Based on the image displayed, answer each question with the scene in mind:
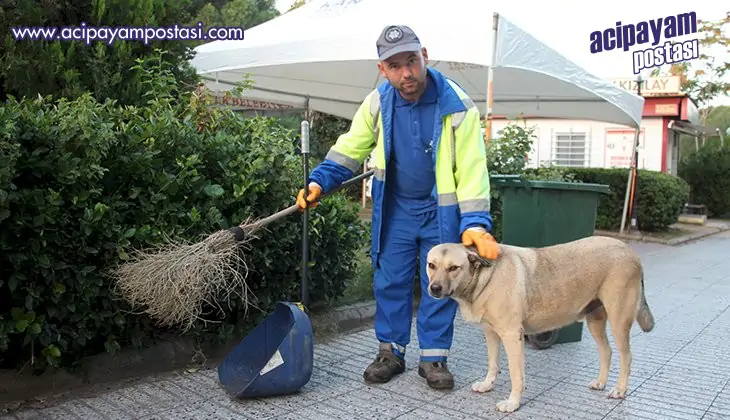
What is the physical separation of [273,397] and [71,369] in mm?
1152

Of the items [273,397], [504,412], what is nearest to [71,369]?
[273,397]

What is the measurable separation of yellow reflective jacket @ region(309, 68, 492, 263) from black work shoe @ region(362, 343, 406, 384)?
0.78 metres

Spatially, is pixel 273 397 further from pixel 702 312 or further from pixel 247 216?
pixel 702 312

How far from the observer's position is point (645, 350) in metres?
4.81

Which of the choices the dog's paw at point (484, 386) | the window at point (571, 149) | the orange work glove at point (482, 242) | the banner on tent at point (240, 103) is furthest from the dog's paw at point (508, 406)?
the window at point (571, 149)

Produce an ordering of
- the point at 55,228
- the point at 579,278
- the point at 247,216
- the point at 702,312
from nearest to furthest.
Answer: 1. the point at 55,228
2. the point at 579,278
3. the point at 247,216
4. the point at 702,312

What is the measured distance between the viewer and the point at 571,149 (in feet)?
63.6

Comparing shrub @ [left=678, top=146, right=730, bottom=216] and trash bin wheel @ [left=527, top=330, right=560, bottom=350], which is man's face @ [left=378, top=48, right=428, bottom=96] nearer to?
trash bin wheel @ [left=527, top=330, right=560, bottom=350]

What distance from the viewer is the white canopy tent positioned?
758cm

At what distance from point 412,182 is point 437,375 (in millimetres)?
1167

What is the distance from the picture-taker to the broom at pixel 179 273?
3.43 meters

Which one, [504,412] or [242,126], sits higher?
[242,126]

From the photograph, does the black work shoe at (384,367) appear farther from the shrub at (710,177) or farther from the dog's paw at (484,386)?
the shrub at (710,177)

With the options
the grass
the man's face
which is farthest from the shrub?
the man's face
